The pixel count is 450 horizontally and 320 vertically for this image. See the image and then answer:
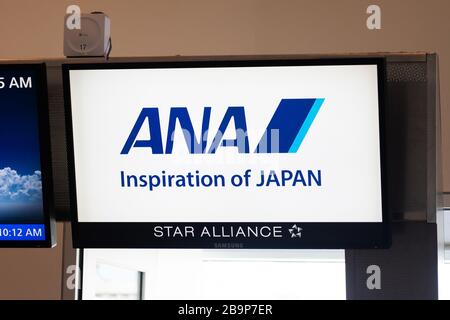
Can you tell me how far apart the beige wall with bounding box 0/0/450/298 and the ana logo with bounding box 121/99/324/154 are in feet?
5.73

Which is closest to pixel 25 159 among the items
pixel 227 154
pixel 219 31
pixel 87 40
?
pixel 87 40

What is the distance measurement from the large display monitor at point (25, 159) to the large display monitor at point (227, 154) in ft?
0.24

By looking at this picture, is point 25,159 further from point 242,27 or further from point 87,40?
point 242,27

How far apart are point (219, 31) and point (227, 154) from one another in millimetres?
1882

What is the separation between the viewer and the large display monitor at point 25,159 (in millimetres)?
1817

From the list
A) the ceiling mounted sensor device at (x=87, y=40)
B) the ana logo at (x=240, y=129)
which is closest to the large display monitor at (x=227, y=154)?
the ana logo at (x=240, y=129)

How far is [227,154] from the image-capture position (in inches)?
71.3

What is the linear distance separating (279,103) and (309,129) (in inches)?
4.2

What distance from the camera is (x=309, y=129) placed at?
5.88ft

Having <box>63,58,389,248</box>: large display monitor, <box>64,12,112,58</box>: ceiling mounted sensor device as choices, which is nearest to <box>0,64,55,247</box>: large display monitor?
<box>63,58,389,248</box>: large display monitor

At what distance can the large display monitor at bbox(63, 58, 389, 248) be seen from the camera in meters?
1.78

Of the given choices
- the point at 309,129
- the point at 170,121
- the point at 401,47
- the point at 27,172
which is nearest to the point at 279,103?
the point at 309,129

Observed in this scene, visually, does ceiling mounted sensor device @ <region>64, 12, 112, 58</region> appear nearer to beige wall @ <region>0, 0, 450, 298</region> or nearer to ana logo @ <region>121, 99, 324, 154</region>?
ana logo @ <region>121, 99, 324, 154</region>
